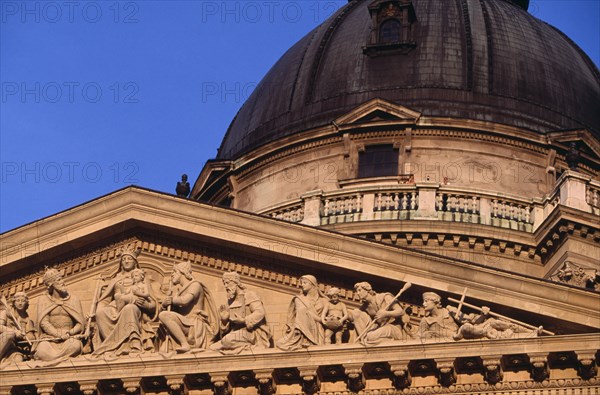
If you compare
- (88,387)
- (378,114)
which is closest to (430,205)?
(378,114)

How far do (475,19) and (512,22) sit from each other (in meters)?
1.29

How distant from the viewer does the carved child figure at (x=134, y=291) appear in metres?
32.1

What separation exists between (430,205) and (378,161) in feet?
10.6

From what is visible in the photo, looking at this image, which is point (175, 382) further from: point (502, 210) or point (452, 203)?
point (502, 210)

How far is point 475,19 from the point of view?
53.7 meters

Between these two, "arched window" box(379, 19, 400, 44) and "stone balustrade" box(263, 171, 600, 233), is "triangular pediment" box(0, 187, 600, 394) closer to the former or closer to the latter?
"stone balustrade" box(263, 171, 600, 233)

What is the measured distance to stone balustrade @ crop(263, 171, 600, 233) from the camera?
46656 millimetres

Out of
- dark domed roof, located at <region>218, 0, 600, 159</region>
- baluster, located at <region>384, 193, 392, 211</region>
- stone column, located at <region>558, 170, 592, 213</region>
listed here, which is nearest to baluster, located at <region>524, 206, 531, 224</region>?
stone column, located at <region>558, 170, 592, 213</region>

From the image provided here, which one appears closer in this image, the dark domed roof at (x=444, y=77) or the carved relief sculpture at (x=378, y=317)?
the carved relief sculpture at (x=378, y=317)

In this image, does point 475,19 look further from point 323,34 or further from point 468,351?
point 468,351

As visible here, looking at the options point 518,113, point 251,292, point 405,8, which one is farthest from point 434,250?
point 251,292

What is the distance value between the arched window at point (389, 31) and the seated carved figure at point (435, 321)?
22.6 metres

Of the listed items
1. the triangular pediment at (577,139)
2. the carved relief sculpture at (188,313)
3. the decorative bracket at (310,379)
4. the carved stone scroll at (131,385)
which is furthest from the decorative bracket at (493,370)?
the triangular pediment at (577,139)

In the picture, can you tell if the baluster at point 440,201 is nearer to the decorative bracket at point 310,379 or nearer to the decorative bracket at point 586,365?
the decorative bracket at point 310,379
